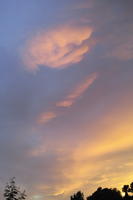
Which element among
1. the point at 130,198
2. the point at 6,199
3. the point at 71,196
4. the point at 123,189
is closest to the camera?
the point at 6,199

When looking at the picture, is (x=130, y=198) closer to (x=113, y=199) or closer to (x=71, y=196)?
(x=113, y=199)

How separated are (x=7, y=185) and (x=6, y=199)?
2120 mm

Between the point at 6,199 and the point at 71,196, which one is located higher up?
the point at 71,196

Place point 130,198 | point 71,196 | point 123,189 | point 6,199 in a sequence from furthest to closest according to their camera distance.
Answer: point 71,196
point 123,189
point 130,198
point 6,199

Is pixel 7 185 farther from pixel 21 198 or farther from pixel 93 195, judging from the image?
pixel 93 195

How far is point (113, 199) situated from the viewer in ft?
325

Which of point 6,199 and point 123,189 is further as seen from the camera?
point 123,189

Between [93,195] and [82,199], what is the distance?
37.2 feet

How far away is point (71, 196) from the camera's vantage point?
11100 centimetres

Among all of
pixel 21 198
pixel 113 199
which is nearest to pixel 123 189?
pixel 113 199

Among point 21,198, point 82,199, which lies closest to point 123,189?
point 82,199

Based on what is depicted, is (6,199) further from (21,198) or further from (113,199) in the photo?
(113,199)

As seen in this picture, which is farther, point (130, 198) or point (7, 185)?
point (130, 198)

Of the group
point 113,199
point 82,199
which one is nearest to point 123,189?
point 113,199
